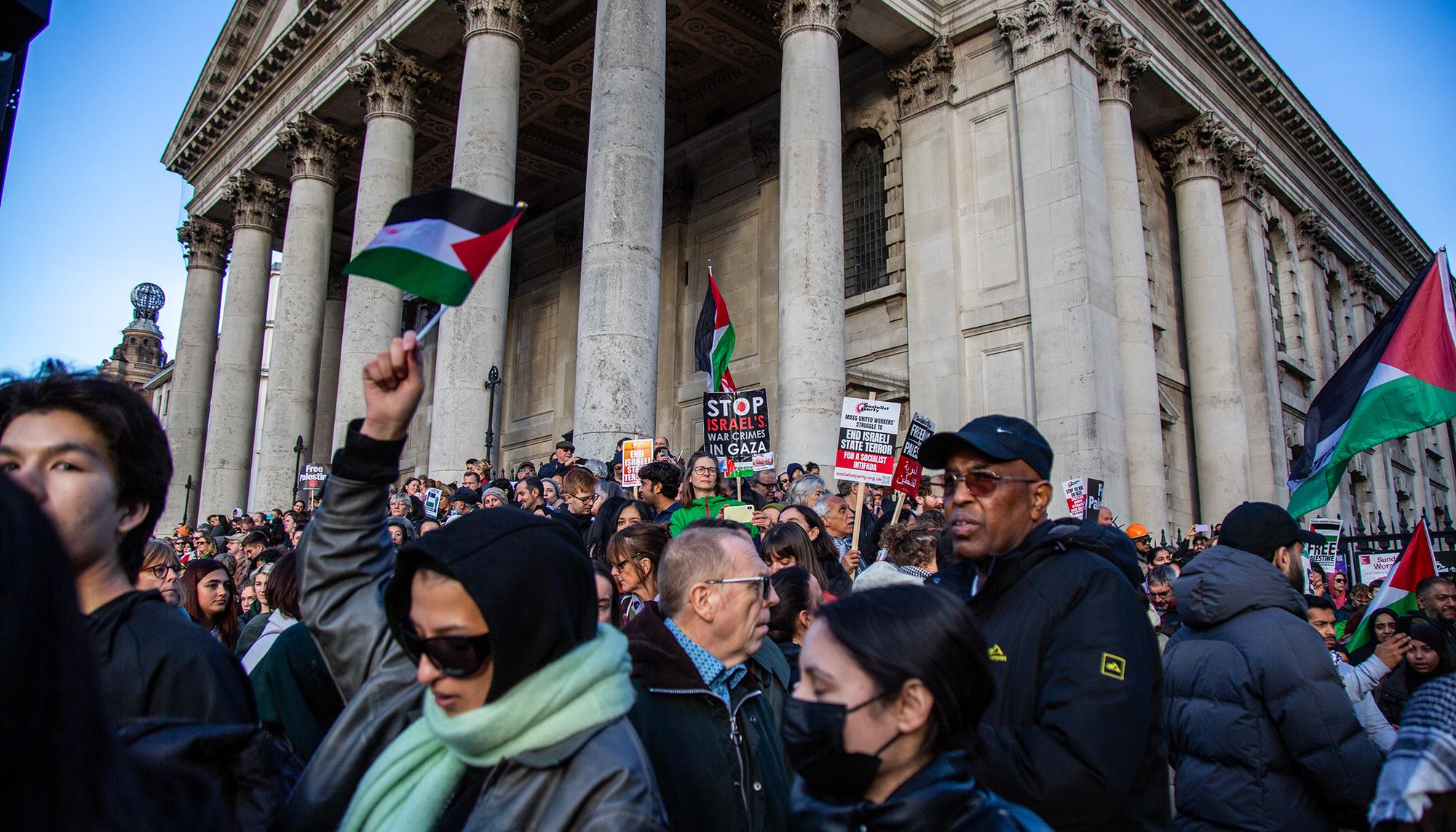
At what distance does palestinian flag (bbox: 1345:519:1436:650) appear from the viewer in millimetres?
5750

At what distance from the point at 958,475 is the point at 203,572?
4.41 meters

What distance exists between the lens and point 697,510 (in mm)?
8859

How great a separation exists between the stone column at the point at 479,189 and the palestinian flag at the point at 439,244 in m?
12.4

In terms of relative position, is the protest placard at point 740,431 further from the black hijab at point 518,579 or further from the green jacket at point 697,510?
the black hijab at point 518,579

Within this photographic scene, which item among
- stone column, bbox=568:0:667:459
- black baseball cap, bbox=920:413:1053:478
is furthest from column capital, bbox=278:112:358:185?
black baseball cap, bbox=920:413:1053:478

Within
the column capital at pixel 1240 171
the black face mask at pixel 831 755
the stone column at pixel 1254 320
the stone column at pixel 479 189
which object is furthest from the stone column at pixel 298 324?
the column capital at pixel 1240 171

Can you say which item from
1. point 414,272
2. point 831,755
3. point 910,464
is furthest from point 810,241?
point 831,755

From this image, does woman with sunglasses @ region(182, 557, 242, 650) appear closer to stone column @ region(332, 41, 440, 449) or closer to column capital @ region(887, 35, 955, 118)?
stone column @ region(332, 41, 440, 449)

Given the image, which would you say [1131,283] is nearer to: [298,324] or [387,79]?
[387,79]

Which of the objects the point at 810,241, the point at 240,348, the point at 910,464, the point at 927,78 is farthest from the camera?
the point at 240,348

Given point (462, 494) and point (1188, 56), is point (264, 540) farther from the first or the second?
point (1188, 56)

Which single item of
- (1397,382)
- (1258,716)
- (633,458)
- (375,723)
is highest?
(1397,382)

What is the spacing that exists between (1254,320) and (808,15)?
15.1 m

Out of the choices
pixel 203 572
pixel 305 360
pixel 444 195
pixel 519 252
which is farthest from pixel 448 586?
pixel 519 252
